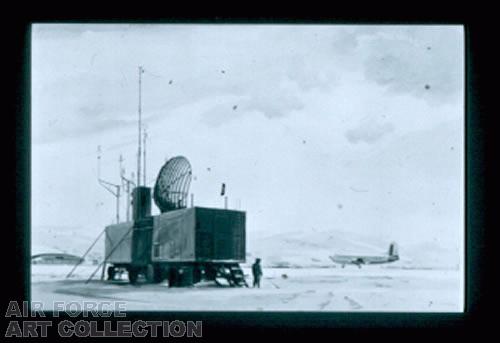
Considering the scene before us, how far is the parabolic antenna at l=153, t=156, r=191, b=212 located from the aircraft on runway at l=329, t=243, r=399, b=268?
580 mm

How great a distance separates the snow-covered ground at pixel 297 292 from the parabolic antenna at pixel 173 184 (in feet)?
0.98

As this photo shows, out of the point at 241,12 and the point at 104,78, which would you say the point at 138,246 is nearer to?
the point at 104,78

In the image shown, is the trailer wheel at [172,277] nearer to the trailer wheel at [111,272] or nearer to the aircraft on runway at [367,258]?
the trailer wheel at [111,272]

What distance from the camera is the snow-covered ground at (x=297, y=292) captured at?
106 inches

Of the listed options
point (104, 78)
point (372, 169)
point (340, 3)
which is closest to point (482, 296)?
point (372, 169)

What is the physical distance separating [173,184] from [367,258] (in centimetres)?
74

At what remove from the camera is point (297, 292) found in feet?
8.89

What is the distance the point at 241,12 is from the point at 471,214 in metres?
1.08

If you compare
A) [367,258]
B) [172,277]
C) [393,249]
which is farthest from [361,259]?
[172,277]

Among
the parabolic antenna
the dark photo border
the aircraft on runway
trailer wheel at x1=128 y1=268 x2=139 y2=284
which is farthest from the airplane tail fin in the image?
trailer wheel at x1=128 y1=268 x2=139 y2=284

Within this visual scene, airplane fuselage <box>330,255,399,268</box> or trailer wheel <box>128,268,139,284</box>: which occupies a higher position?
airplane fuselage <box>330,255,399,268</box>

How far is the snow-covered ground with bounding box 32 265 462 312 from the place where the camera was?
2.69 metres

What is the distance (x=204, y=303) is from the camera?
2693 mm

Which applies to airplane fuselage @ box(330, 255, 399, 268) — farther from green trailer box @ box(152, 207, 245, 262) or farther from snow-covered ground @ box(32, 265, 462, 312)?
green trailer box @ box(152, 207, 245, 262)
